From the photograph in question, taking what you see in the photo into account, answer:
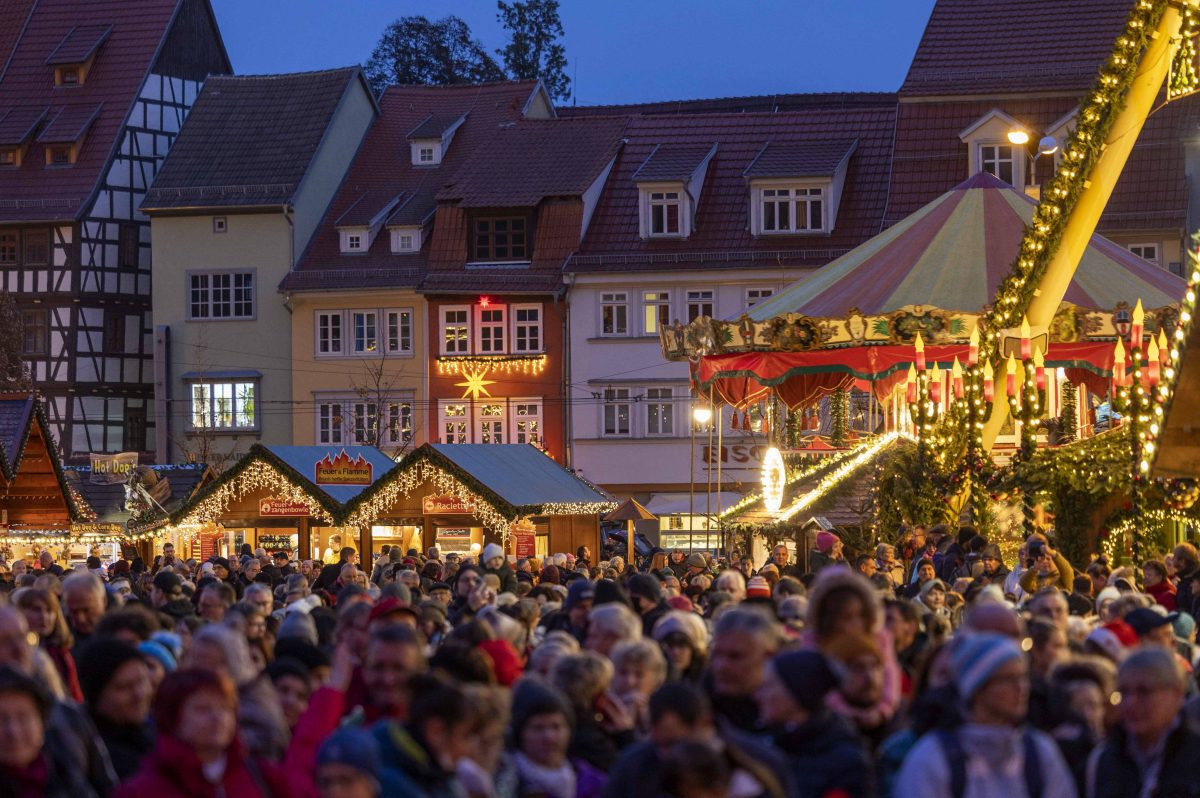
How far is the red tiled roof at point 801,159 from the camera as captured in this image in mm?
48500

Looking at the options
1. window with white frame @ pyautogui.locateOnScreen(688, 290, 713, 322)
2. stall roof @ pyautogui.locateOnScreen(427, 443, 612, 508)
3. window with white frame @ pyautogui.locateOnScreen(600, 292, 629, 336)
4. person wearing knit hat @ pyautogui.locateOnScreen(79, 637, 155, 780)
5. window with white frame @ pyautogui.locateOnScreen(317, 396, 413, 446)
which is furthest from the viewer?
window with white frame @ pyautogui.locateOnScreen(317, 396, 413, 446)

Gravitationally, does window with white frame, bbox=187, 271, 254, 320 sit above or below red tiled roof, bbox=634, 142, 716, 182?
below

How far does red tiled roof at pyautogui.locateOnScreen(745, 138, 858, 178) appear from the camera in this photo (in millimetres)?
48500

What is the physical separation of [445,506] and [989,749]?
27.1 metres

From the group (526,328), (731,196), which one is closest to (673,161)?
→ (731,196)

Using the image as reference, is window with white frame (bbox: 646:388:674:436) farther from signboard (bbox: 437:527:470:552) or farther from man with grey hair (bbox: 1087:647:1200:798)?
man with grey hair (bbox: 1087:647:1200:798)

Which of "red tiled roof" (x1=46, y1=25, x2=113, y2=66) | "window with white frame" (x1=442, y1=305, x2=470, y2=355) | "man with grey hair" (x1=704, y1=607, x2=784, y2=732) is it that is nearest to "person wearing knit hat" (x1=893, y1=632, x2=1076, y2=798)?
"man with grey hair" (x1=704, y1=607, x2=784, y2=732)

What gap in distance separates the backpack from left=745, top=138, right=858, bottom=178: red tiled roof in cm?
4237

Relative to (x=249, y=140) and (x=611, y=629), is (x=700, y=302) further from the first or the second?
(x=611, y=629)

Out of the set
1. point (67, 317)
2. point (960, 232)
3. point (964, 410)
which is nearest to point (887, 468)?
point (964, 410)

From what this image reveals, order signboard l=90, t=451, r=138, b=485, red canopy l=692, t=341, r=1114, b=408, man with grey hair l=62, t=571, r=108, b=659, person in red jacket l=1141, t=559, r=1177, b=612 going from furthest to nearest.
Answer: signboard l=90, t=451, r=138, b=485 < red canopy l=692, t=341, r=1114, b=408 < person in red jacket l=1141, t=559, r=1177, b=612 < man with grey hair l=62, t=571, r=108, b=659

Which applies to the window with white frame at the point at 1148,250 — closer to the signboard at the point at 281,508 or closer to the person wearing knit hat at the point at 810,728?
the signboard at the point at 281,508

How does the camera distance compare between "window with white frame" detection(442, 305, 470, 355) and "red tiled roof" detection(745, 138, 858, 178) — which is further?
"window with white frame" detection(442, 305, 470, 355)

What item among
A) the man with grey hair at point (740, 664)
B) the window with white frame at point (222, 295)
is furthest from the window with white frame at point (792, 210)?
the man with grey hair at point (740, 664)
